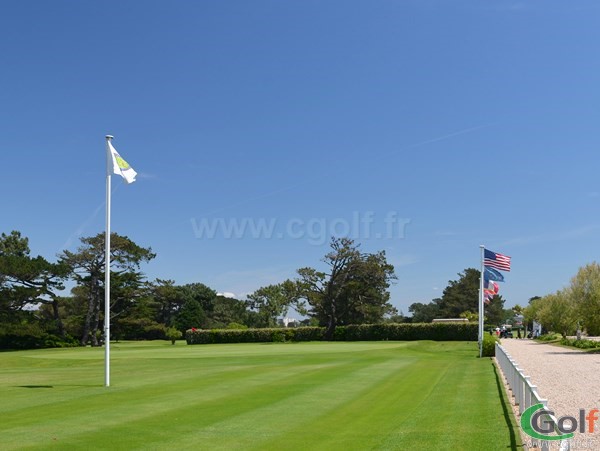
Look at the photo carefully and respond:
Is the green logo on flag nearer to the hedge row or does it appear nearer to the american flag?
the american flag

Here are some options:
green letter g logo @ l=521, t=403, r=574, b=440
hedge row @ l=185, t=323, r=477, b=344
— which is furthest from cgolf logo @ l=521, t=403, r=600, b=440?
hedge row @ l=185, t=323, r=477, b=344

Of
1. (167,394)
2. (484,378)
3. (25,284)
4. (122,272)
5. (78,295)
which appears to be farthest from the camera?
(78,295)

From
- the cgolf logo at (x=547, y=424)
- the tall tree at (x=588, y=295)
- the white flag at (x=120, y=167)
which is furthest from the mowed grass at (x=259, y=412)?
the tall tree at (x=588, y=295)

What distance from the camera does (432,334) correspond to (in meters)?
62.8

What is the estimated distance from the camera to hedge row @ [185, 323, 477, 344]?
62.0 metres

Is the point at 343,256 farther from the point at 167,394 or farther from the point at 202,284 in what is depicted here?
the point at 167,394

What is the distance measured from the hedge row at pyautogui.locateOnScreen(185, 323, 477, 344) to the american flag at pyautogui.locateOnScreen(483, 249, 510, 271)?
26.1m

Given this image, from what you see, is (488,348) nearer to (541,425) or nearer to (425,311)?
(541,425)

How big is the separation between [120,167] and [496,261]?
2420 centimetres

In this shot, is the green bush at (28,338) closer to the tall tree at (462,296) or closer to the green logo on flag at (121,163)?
the green logo on flag at (121,163)

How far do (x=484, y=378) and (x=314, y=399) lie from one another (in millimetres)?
8185

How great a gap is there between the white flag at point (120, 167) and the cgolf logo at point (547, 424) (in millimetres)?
13886

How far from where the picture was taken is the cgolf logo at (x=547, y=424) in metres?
7.25

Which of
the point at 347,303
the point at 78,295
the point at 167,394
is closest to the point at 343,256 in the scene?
the point at 347,303
